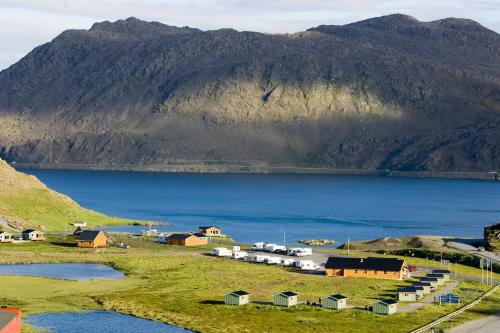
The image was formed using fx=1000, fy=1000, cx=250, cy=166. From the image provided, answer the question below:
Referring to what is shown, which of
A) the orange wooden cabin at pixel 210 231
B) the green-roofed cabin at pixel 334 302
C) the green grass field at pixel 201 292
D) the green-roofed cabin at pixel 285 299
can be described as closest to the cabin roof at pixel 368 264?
the green grass field at pixel 201 292

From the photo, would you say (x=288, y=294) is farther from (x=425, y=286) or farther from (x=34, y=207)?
(x=34, y=207)

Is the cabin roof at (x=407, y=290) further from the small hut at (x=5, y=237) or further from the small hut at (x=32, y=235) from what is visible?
the small hut at (x=5, y=237)

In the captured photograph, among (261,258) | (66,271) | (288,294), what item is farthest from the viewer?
(261,258)

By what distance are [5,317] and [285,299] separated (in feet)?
85.8

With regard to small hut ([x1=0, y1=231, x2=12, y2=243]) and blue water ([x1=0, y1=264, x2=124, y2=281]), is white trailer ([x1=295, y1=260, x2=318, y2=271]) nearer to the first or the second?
blue water ([x1=0, y1=264, x2=124, y2=281])

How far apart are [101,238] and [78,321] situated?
164 feet

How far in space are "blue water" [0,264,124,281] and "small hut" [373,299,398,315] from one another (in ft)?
96.5

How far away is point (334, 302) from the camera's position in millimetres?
85438

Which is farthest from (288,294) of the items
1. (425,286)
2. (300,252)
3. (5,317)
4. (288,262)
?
(300,252)

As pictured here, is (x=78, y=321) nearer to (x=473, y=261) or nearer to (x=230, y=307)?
(x=230, y=307)

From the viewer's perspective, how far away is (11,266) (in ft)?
352

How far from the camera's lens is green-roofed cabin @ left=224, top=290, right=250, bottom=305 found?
8644cm

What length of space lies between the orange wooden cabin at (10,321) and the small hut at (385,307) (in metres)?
30.0

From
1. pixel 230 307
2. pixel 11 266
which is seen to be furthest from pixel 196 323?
pixel 11 266
